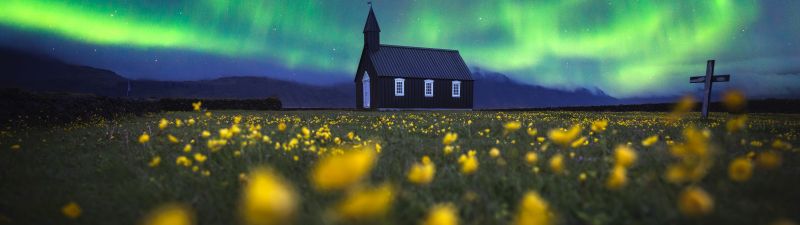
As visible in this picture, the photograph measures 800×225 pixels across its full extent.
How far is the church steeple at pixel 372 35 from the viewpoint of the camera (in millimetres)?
35156

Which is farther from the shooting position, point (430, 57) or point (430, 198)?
point (430, 57)

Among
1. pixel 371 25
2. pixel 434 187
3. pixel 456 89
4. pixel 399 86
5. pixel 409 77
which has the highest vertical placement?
pixel 371 25

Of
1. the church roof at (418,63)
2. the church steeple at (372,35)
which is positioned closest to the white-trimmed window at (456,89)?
the church roof at (418,63)

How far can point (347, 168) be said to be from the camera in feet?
3.77

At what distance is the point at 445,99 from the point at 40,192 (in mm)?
32526

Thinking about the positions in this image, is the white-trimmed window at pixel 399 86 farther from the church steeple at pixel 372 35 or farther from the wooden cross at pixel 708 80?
the wooden cross at pixel 708 80

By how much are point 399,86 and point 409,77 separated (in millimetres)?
1129

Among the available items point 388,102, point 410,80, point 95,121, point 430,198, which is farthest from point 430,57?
point 430,198

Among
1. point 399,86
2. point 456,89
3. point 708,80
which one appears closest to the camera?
point 708,80

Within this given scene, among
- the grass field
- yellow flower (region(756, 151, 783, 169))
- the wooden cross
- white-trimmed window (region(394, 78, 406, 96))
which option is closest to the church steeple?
white-trimmed window (region(394, 78, 406, 96))

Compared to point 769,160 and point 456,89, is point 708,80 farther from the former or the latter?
point 456,89

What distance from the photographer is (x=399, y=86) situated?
33875 millimetres

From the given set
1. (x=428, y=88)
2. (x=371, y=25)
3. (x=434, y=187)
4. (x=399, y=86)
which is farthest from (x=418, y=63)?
(x=434, y=187)

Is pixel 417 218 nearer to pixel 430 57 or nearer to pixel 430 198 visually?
pixel 430 198
